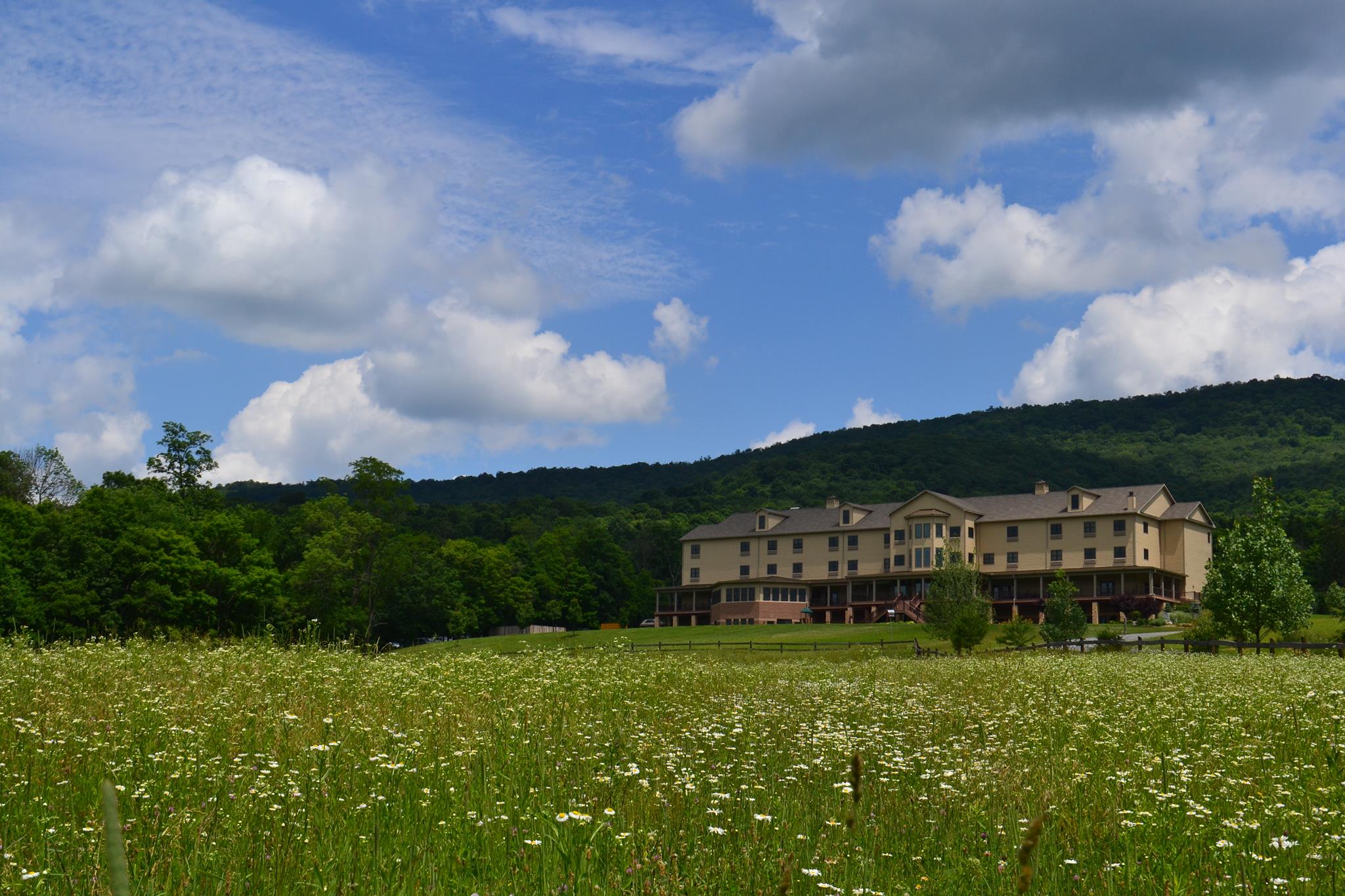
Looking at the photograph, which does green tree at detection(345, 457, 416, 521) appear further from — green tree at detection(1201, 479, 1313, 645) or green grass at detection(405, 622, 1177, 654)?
green tree at detection(1201, 479, 1313, 645)

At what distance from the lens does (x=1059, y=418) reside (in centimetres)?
18412

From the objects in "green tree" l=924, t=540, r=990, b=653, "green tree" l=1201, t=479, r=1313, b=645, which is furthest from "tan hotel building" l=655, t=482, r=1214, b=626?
"green tree" l=1201, t=479, r=1313, b=645

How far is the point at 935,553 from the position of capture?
8562cm

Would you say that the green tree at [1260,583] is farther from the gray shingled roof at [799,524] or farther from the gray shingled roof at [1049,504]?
the gray shingled roof at [799,524]

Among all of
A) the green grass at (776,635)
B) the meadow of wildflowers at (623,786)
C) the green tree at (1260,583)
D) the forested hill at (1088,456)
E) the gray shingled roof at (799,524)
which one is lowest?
the green grass at (776,635)

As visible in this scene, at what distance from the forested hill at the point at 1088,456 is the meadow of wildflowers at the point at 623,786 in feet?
377

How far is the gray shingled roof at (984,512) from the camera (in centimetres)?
8425

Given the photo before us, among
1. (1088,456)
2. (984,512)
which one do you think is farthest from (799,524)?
(1088,456)

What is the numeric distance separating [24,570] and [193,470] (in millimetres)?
31971

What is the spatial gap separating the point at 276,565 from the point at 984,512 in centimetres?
5804

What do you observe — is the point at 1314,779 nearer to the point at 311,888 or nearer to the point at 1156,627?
the point at 311,888

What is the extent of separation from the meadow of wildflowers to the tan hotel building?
63.2 metres

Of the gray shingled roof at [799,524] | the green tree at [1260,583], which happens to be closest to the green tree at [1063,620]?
the green tree at [1260,583]

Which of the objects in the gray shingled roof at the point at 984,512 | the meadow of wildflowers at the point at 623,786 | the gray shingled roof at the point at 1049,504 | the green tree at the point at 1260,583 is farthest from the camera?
the gray shingled roof at the point at 984,512
